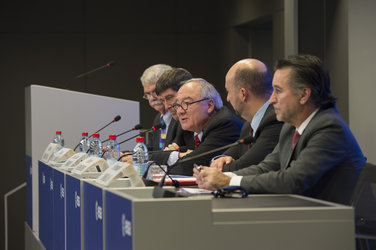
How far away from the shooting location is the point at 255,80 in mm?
3348

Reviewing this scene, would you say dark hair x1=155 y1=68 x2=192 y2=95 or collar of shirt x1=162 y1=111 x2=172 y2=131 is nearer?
dark hair x1=155 y1=68 x2=192 y2=95

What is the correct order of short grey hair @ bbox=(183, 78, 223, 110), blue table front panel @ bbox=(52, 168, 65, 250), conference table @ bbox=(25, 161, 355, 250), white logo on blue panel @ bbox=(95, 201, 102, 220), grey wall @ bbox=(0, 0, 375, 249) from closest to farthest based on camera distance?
conference table @ bbox=(25, 161, 355, 250) < white logo on blue panel @ bbox=(95, 201, 102, 220) < blue table front panel @ bbox=(52, 168, 65, 250) < short grey hair @ bbox=(183, 78, 223, 110) < grey wall @ bbox=(0, 0, 375, 249)

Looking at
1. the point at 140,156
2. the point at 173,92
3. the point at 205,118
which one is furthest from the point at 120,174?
the point at 173,92

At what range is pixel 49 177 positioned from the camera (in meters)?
3.60

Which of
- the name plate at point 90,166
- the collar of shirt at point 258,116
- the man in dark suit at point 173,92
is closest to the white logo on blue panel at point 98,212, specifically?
the name plate at point 90,166

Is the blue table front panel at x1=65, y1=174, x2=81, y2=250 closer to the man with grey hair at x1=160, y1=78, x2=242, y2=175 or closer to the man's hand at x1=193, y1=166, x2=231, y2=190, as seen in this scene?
the man's hand at x1=193, y1=166, x2=231, y2=190

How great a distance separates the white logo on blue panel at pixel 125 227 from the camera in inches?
65.7

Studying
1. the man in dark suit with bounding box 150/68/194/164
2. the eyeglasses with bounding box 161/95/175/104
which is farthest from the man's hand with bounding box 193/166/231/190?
the eyeglasses with bounding box 161/95/175/104

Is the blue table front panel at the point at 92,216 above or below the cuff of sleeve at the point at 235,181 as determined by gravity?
below

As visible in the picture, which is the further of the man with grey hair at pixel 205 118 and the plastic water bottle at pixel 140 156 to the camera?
the man with grey hair at pixel 205 118

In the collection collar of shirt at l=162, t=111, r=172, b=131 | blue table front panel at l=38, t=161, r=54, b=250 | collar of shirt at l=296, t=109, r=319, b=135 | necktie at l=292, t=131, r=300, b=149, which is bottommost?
blue table front panel at l=38, t=161, r=54, b=250

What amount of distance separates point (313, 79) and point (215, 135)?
4.64ft

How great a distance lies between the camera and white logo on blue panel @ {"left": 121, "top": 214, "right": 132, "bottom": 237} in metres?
1.67

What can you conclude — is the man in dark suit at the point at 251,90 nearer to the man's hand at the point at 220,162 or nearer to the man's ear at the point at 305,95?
the man's hand at the point at 220,162
